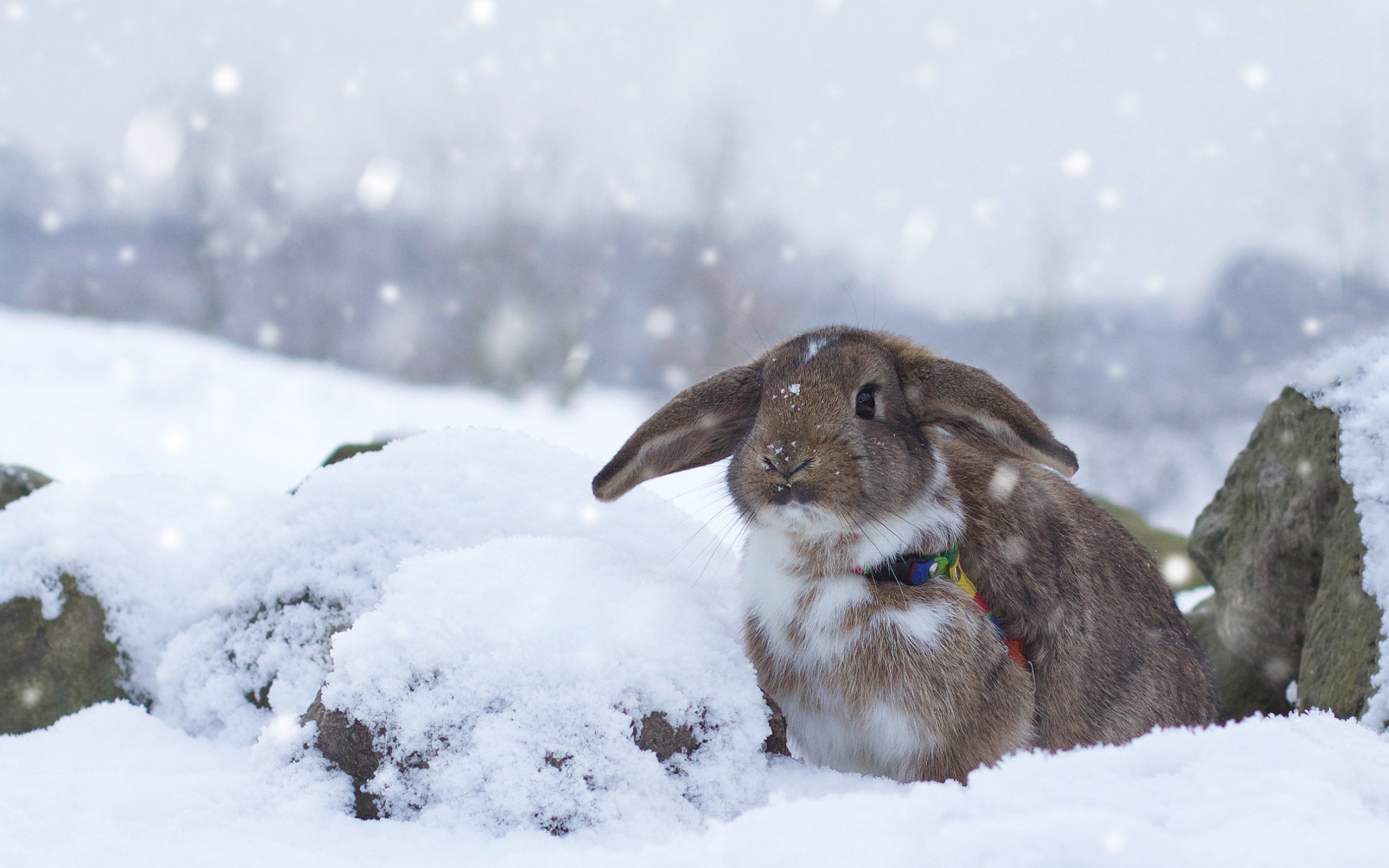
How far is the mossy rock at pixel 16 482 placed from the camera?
419cm

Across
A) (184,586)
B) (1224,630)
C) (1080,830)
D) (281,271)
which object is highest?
(1080,830)

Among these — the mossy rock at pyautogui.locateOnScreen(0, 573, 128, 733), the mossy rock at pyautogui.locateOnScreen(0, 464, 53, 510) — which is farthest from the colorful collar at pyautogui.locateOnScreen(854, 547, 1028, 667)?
the mossy rock at pyautogui.locateOnScreen(0, 464, 53, 510)

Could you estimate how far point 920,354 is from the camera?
294cm

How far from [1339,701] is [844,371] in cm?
189

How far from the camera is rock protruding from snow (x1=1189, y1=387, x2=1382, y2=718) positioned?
10.2 feet

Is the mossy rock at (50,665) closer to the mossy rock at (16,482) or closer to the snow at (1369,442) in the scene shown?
the mossy rock at (16,482)

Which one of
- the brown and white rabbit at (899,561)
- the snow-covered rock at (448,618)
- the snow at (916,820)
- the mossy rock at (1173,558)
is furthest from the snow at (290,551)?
the mossy rock at (1173,558)

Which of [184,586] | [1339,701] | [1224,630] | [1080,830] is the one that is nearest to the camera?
[1080,830]

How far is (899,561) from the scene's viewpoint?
271cm

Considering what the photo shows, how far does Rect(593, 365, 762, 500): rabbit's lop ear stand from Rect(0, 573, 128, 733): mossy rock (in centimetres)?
180

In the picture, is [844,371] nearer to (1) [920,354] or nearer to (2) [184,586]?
(1) [920,354]

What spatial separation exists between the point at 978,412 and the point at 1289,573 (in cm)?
180

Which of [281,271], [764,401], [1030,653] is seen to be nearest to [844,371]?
[764,401]

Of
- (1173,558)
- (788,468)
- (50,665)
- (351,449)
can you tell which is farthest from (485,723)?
(1173,558)
